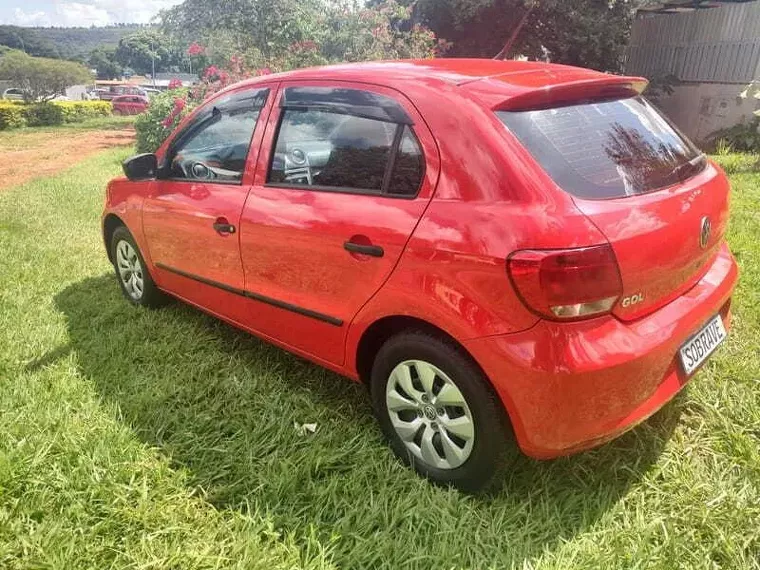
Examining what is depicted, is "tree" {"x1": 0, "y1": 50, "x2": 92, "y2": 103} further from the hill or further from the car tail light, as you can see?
the hill

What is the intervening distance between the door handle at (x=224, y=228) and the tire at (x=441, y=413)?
1051 mm

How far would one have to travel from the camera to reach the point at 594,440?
1.98m

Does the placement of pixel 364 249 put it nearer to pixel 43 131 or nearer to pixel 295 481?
pixel 295 481

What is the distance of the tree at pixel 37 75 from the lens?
3394cm

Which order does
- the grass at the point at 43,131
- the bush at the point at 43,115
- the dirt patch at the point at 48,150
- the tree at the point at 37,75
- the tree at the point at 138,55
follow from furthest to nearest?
the tree at the point at 138,55 < the tree at the point at 37,75 < the bush at the point at 43,115 < the grass at the point at 43,131 < the dirt patch at the point at 48,150

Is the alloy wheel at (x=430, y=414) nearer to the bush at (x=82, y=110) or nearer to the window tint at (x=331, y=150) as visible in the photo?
the window tint at (x=331, y=150)

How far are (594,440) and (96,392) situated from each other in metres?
2.41

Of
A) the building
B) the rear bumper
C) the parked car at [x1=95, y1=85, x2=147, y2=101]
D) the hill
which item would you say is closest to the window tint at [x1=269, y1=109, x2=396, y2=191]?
the rear bumper

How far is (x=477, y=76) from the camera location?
2.31m

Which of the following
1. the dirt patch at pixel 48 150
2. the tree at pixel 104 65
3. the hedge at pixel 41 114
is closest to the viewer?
the dirt patch at pixel 48 150

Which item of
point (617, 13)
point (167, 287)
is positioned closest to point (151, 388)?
point (167, 287)

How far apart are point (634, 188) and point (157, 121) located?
11561 millimetres

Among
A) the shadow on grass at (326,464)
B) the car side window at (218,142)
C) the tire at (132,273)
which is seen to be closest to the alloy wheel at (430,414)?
the shadow on grass at (326,464)

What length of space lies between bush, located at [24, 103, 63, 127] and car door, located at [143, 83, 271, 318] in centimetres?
2751
